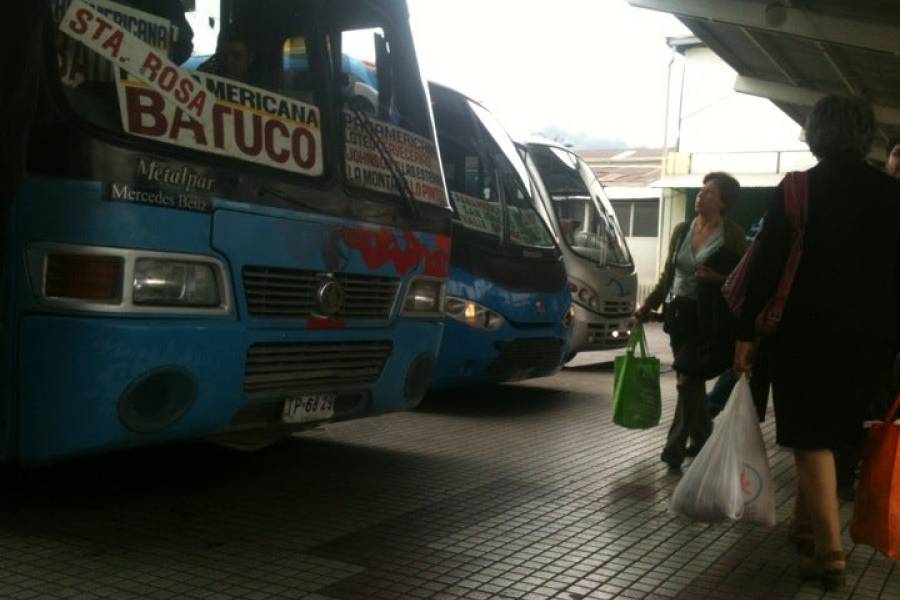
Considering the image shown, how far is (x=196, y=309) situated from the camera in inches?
191

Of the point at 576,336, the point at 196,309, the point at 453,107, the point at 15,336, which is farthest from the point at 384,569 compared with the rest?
the point at 576,336

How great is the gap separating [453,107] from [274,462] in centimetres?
409

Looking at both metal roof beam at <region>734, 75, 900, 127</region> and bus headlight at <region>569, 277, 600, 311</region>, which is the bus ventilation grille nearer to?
bus headlight at <region>569, 277, 600, 311</region>

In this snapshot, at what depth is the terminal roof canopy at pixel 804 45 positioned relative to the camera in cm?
1306

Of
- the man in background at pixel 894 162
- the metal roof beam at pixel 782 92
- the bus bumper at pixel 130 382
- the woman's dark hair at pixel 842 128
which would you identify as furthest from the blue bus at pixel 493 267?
the metal roof beam at pixel 782 92

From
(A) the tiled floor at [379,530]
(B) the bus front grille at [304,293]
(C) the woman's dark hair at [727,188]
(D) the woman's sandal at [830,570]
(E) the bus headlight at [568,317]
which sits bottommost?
(A) the tiled floor at [379,530]

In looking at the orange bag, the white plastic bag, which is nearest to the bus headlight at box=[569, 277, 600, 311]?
the white plastic bag

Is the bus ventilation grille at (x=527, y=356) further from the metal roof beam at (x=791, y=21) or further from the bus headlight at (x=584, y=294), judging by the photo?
the metal roof beam at (x=791, y=21)

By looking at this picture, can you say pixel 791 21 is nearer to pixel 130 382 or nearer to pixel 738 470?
pixel 738 470

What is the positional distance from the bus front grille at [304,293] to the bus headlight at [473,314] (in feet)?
9.44

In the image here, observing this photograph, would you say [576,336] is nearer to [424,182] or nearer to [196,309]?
[424,182]

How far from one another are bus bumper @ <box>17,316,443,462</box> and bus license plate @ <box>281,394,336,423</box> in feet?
0.18

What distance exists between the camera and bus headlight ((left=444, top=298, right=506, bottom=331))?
882cm

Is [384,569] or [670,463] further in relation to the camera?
[670,463]
